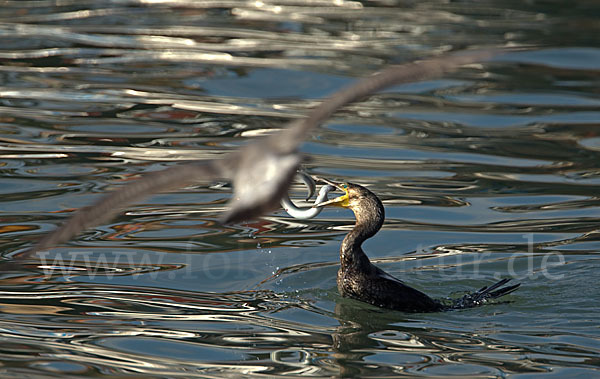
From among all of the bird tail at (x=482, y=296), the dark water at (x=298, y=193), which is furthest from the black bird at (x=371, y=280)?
the dark water at (x=298, y=193)

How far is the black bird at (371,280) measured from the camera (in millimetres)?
6938

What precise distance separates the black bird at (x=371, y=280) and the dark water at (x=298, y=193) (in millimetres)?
111

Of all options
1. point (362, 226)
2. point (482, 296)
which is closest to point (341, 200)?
point (362, 226)

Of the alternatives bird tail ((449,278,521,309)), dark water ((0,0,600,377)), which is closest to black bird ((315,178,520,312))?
bird tail ((449,278,521,309))

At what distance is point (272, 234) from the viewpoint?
343 inches

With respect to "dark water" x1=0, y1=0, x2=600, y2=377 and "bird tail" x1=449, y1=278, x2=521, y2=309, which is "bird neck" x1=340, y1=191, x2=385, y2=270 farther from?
"bird tail" x1=449, y1=278, x2=521, y2=309

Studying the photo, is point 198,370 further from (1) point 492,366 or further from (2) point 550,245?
(2) point 550,245

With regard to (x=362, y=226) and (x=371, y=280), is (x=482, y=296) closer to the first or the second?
(x=371, y=280)

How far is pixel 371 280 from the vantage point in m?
7.02

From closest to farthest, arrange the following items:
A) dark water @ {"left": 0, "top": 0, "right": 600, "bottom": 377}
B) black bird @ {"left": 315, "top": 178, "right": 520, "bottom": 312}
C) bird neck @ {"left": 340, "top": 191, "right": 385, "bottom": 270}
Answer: dark water @ {"left": 0, "top": 0, "right": 600, "bottom": 377}
black bird @ {"left": 315, "top": 178, "right": 520, "bottom": 312}
bird neck @ {"left": 340, "top": 191, "right": 385, "bottom": 270}

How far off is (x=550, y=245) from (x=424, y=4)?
441 inches

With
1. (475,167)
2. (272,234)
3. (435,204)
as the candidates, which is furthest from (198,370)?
(475,167)

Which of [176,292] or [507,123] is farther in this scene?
[507,123]

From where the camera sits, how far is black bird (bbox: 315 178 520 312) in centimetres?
694
